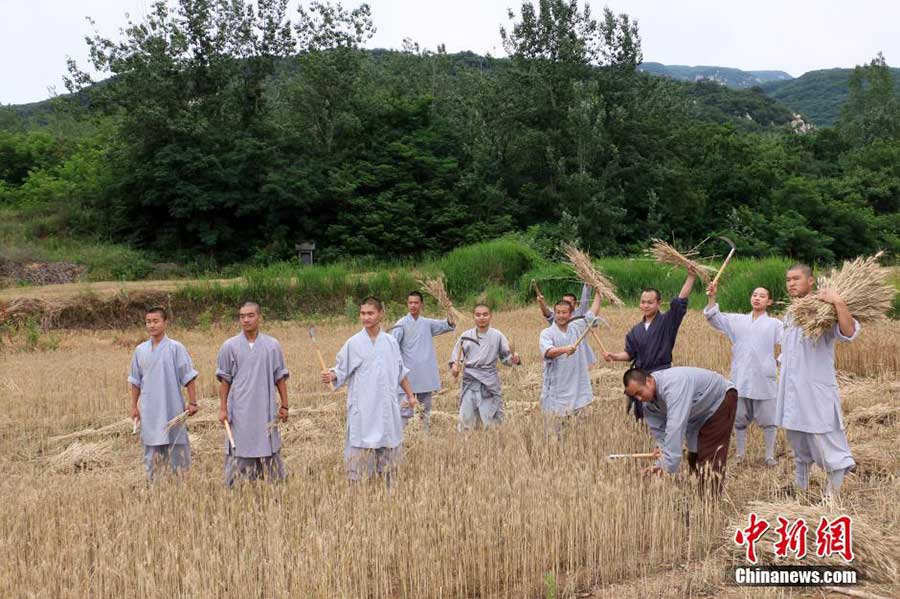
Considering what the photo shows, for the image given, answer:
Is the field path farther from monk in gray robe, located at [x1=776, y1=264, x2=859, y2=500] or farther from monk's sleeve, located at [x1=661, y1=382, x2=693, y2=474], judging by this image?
monk in gray robe, located at [x1=776, y1=264, x2=859, y2=500]

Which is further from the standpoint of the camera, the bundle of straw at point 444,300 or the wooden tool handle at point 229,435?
the bundle of straw at point 444,300

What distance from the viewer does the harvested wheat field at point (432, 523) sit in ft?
16.4

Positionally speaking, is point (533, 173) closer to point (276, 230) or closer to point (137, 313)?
point (276, 230)

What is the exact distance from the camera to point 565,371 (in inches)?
326

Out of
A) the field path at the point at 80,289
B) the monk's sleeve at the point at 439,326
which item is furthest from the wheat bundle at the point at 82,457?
the field path at the point at 80,289

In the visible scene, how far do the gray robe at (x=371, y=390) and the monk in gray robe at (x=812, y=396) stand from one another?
2.95 meters

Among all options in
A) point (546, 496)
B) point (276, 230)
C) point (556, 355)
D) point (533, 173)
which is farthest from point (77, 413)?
point (533, 173)

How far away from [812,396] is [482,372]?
3.24m

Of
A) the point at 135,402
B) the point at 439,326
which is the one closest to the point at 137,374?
the point at 135,402

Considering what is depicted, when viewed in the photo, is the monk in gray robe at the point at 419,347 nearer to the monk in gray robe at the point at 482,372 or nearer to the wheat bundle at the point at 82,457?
the monk in gray robe at the point at 482,372

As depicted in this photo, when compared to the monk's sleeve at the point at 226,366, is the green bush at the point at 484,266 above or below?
below

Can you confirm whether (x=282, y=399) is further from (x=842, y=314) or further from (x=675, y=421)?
(x=842, y=314)
